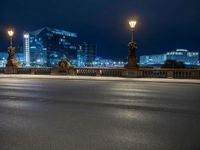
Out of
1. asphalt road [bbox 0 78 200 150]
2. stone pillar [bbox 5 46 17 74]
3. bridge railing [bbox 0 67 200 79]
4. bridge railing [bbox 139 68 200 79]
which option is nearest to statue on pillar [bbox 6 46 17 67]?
stone pillar [bbox 5 46 17 74]

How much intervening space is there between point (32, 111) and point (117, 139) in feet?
14.5

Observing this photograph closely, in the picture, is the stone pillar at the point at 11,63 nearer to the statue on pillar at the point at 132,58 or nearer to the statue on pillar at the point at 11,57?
the statue on pillar at the point at 11,57

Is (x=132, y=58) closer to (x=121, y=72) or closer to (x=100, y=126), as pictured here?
(x=121, y=72)

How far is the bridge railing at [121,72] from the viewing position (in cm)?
2712

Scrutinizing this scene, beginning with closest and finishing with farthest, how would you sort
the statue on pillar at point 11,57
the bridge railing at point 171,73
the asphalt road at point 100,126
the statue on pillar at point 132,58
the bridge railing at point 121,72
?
the asphalt road at point 100,126 → the bridge railing at point 171,73 → the bridge railing at point 121,72 → the statue on pillar at point 132,58 → the statue on pillar at point 11,57

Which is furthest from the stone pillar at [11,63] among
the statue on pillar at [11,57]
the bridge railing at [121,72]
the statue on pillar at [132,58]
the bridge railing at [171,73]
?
the bridge railing at [171,73]

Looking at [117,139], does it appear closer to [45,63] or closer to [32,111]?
[32,111]

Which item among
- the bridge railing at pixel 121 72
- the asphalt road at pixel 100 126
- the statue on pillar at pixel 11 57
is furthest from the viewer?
the statue on pillar at pixel 11 57

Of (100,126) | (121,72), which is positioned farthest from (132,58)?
(100,126)

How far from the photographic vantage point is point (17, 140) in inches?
250

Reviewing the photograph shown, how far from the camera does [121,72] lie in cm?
2967

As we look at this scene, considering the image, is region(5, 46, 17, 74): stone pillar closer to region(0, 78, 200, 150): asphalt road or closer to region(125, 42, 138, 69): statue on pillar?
region(125, 42, 138, 69): statue on pillar

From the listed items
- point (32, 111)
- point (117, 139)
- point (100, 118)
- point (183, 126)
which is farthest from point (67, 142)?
point (32, 111)

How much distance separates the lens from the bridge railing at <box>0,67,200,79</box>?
89.0ft
